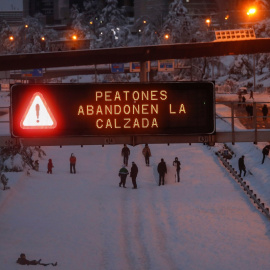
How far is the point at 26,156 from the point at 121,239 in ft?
76.2

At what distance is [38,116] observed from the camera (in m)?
13.3

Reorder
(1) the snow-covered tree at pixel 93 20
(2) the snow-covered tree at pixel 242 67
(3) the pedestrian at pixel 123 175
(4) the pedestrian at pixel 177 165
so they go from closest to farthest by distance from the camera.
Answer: (3) the pedestrian at pixel 123 175 < (4) the pedestrian at pixel 177 165 < (2) the snow-covered tree at pixel 242 67 < (1) the snow-covered tree at pixel 93 20

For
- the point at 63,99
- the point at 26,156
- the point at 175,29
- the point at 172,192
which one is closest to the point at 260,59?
the point at 175,29

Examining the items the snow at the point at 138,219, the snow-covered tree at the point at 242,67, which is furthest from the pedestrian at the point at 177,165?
the snow-covered tree at the point at 242,67

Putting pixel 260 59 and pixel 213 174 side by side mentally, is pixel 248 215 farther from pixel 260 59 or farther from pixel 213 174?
pixel 260 59

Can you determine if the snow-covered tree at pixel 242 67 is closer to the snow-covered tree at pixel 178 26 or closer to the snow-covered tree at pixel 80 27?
the snow-covered tree at pixel 178 26

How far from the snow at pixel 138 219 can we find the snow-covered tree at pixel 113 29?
11049 centimetres

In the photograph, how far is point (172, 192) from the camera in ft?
139

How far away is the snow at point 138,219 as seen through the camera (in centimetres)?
2950

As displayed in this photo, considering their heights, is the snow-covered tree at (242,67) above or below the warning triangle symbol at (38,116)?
above

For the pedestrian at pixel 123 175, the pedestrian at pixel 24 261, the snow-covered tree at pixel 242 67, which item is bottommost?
the pedestrian at pixel 24 261

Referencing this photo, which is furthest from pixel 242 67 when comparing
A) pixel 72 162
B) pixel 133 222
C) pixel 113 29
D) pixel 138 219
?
pixel 133 222

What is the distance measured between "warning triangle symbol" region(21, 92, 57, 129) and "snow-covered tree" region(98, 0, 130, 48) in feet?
485

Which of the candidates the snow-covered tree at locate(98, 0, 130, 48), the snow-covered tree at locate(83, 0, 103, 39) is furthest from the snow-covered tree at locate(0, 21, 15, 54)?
the snow-covered tree at locate(98, 0, 130, 48)
